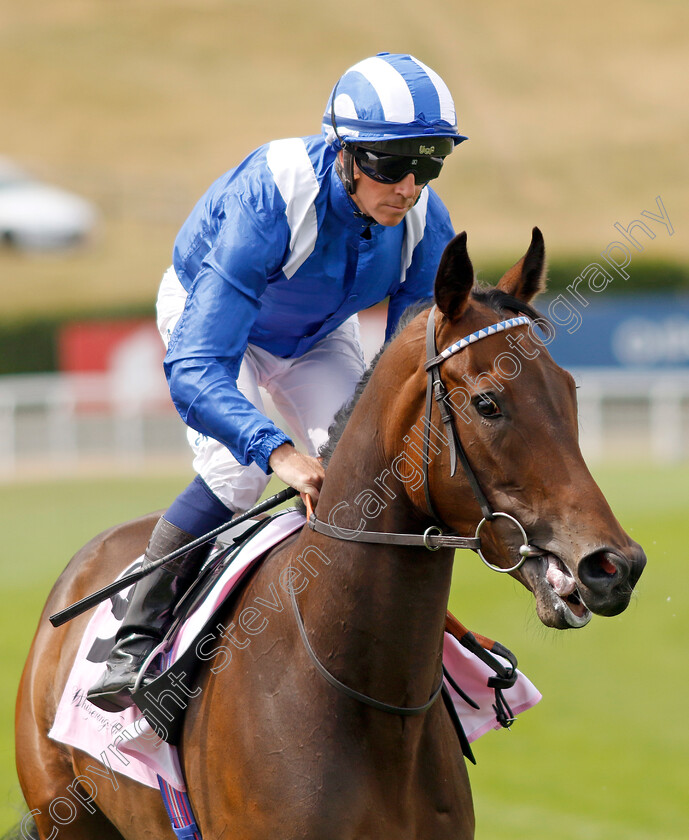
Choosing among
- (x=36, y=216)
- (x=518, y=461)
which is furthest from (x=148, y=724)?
(x=36, y=216)

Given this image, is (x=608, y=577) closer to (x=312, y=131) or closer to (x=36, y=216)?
(x=36, y=216)

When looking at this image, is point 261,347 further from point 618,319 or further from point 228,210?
point 618,319

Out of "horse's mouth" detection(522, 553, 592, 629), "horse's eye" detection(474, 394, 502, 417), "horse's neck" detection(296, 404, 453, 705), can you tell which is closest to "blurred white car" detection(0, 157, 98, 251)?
"horse's neck" detection(296, 404, 453, 705)

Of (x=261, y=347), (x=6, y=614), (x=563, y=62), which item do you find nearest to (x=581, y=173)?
(x=563, y=62)

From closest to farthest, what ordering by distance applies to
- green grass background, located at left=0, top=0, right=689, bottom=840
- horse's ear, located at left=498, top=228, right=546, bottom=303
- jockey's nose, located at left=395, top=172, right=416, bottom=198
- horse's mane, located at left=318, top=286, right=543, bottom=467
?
horse's mane, located at left=318, top=286, right=543, bottom=467 → horse's ear, located at left=498, top=228, right=546, bottom=303 → jockey's nose, located at left=395, top=172, right=416, bottom=198 → green grass background, located at left=0, top=0, right=689, bottom=840

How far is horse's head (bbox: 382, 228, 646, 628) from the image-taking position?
7.39 ft

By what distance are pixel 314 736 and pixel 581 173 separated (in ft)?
124

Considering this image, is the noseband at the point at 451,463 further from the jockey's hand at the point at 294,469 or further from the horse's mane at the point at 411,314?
the jockey's hand at the point at 294,469

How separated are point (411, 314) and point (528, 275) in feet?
0.97

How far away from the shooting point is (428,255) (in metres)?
3.38

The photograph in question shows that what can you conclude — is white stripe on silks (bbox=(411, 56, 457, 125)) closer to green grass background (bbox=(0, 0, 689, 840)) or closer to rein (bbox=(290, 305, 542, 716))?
rein (bbox=(290, 305, 542, 716))

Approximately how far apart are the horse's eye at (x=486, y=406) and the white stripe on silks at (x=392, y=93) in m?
0.84

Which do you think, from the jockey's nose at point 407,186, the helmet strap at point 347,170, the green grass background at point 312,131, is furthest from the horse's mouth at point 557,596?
the green grass background at point 312,131

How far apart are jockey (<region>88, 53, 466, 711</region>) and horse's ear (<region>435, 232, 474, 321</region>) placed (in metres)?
0.50
